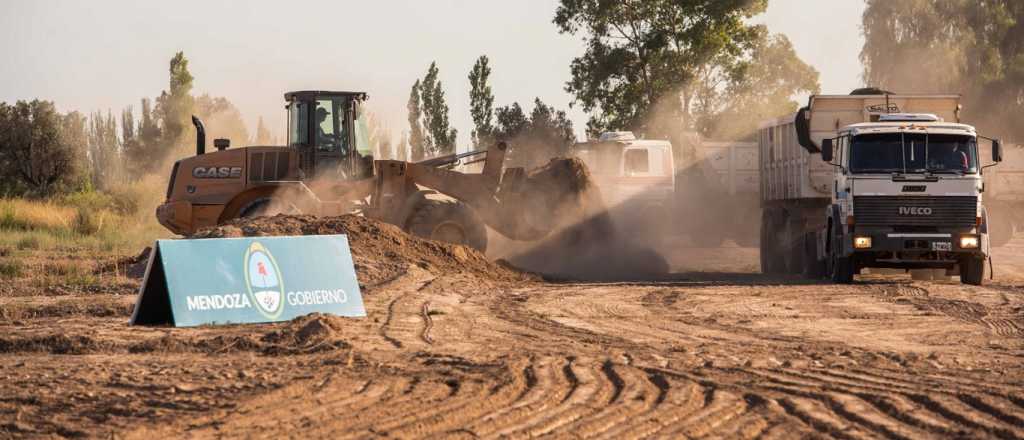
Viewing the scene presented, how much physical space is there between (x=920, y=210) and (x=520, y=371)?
13.7 metres

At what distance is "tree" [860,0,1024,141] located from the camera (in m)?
61.3

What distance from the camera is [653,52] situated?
51062 mm

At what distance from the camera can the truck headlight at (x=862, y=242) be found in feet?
76.3

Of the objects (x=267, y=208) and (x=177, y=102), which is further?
(x=177, y=102)

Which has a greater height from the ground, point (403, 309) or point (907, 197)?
point (907, 197)

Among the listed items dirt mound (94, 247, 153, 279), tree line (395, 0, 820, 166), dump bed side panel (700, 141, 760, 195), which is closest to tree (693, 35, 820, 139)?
tree line (395, 0, 820, 166)

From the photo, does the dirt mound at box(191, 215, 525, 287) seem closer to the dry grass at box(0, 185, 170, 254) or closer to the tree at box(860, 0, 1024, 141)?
the dry grass at box(0, 185, 170, 254)

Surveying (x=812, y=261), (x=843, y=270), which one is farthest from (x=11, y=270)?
(x=812, y=261)

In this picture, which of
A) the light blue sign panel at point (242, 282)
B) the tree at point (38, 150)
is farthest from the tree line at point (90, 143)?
the light blue sign panel at point (242, 282)

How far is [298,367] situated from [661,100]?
40956 millimetres

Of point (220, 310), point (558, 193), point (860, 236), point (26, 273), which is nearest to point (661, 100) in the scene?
point (558, 193)

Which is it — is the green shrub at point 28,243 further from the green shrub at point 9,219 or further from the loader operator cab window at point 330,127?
the loader operator cab window at point 330,127

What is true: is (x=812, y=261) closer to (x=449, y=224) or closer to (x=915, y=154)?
(x=915, y=154)

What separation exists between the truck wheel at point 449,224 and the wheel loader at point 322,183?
0.02m
